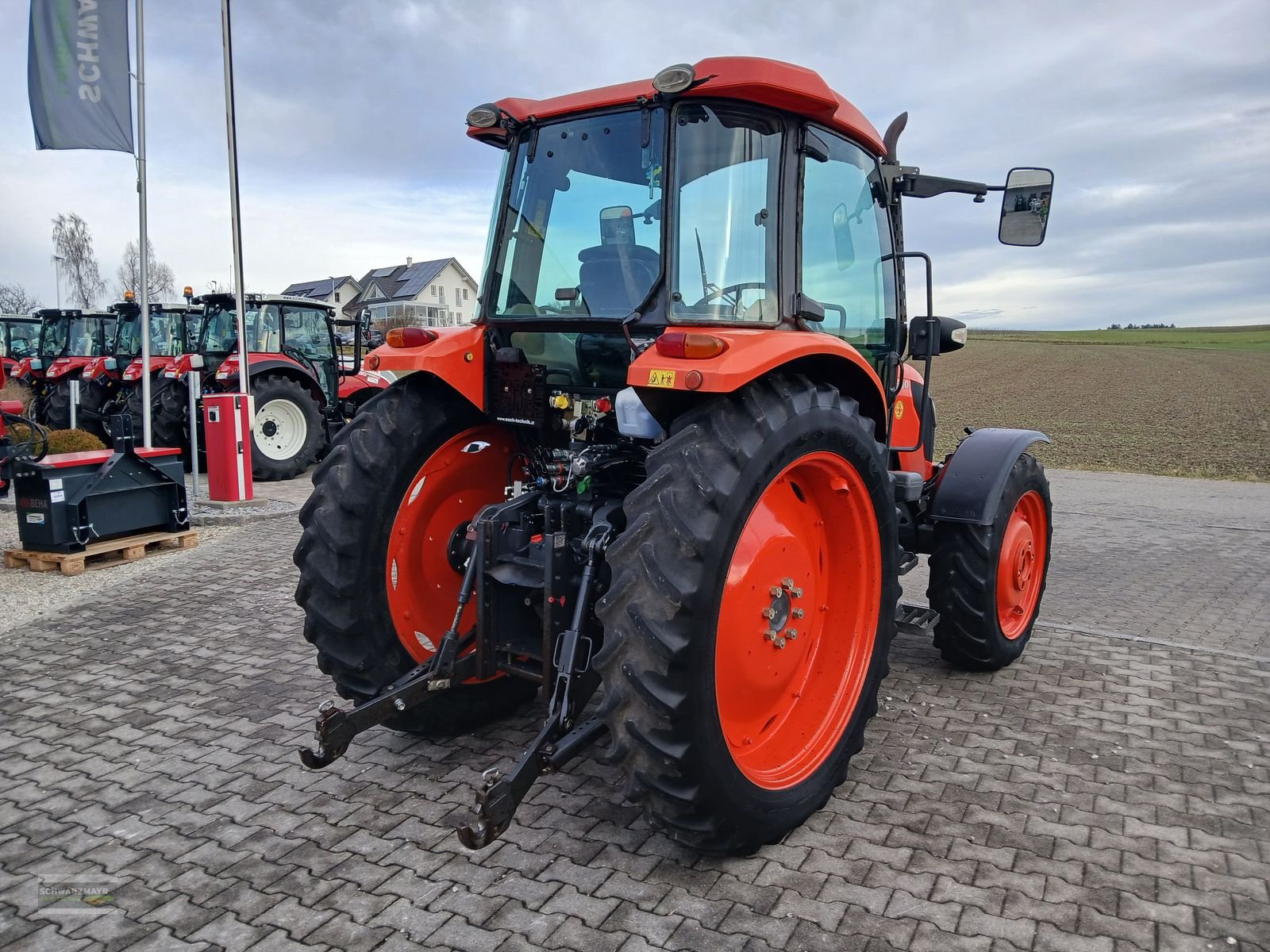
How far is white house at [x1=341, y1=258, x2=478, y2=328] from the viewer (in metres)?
53.5

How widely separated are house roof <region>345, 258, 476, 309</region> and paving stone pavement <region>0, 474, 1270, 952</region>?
2072 inches

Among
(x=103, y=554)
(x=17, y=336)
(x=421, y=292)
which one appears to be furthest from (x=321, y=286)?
(x=103, y=554)

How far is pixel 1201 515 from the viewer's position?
9781 mm

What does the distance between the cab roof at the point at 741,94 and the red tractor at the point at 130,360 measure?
1022cm

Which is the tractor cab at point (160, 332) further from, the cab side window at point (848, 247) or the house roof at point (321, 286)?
the house roof at point (321, 286)

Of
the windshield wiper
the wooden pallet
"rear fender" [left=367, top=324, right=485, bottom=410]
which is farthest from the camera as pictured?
the wooden pallet

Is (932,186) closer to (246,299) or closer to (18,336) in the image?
(246,299)

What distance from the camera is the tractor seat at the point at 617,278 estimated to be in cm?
305

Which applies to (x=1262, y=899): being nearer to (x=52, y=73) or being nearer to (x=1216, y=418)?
(x=52, y=73)

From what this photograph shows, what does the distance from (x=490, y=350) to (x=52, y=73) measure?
8044 mm

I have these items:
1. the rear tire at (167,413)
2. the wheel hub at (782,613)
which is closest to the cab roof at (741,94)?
the wheel hub at (782,613)

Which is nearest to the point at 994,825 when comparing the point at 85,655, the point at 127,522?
the point at 85,655

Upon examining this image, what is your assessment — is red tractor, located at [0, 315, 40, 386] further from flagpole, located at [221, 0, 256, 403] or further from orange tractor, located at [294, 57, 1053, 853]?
orange tractor, located at [294, 57, 1053, 853]

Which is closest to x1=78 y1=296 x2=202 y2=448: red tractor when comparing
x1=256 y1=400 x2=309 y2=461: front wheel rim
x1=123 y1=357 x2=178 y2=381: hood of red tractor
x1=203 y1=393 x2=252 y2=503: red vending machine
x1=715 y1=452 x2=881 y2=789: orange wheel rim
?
x1=123 y1=357 x2=178 y2=381: hood of red tractor
